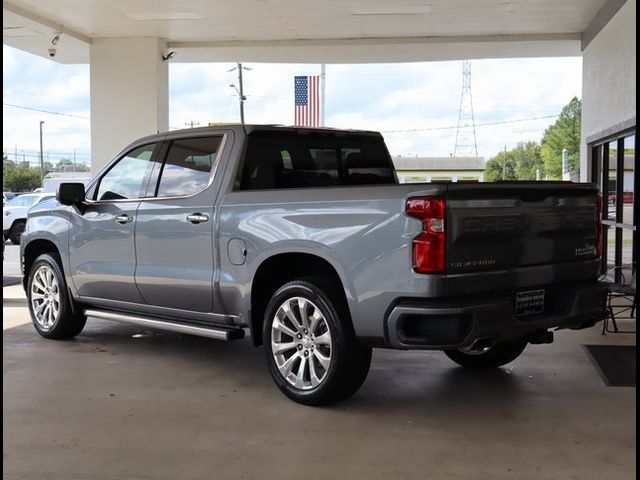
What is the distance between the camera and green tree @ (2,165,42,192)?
6425 cm

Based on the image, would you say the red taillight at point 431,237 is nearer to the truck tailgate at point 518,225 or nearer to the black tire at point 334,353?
the truck tailgate at point 518,225

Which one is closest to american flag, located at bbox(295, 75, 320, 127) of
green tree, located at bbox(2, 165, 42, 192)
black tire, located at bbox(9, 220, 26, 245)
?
black tire, located at bbox(9, 220, 26, 245)

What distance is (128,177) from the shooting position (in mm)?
6379

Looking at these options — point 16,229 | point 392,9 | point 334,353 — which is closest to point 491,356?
point 334,353

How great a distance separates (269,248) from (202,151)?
1.30 metres

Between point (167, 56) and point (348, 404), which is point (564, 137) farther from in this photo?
point (348, 404)

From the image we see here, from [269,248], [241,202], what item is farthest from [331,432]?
[241,202]

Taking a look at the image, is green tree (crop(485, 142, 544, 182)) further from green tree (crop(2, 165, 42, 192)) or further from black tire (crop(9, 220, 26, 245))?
black tire (crop(9, 220, 26, 245))

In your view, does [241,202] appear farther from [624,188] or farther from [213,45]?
[213,45]

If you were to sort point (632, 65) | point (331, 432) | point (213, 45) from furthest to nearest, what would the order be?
point (213, 45) → point (632, 65) → point (331, 432)

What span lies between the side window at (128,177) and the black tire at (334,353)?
2.05 meters

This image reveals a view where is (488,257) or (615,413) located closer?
(488,257)

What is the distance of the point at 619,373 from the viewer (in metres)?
5.66

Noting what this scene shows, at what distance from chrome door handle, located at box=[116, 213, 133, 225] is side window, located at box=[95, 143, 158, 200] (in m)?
0.21
